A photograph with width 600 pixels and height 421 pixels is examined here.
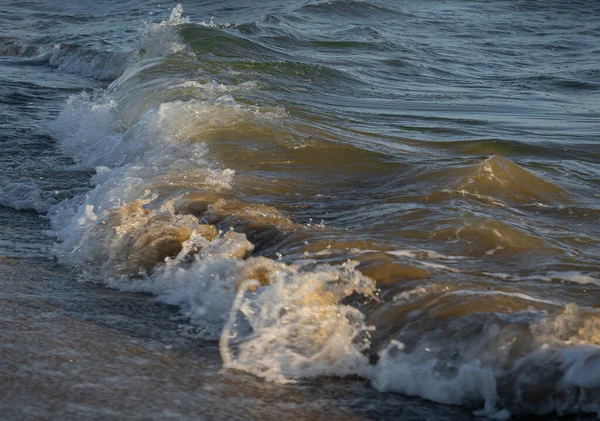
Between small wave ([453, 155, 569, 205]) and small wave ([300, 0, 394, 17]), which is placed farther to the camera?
small wave ([300, 0, 394, 17])

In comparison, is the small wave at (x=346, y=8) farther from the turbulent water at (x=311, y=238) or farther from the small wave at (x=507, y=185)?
the small wave at (x=507, y=185)

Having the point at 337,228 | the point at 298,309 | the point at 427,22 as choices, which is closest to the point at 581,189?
the point at 337,228

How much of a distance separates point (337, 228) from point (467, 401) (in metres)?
1.76

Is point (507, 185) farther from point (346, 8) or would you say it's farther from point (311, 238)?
point (346, 8)

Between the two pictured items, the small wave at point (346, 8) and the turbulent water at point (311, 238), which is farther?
the small wave at point (346, 8)

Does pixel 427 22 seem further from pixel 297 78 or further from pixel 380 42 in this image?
pixel 297 78

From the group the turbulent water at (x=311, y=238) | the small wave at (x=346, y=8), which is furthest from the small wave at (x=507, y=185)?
the small wave at (x=346, y=8)

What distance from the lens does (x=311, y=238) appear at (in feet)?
15.0

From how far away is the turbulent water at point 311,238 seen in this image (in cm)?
334

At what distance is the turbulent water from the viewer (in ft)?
10.9

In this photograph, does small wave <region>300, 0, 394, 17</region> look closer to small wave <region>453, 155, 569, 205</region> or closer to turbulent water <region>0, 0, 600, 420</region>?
turbulent water <region>0, 0, 600, 420</region>

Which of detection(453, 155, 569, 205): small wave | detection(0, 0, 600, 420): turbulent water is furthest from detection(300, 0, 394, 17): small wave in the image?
detection(453, 155, 569, 205): small wave

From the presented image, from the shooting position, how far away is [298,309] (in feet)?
12.4

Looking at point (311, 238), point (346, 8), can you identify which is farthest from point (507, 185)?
point (346, 8)
